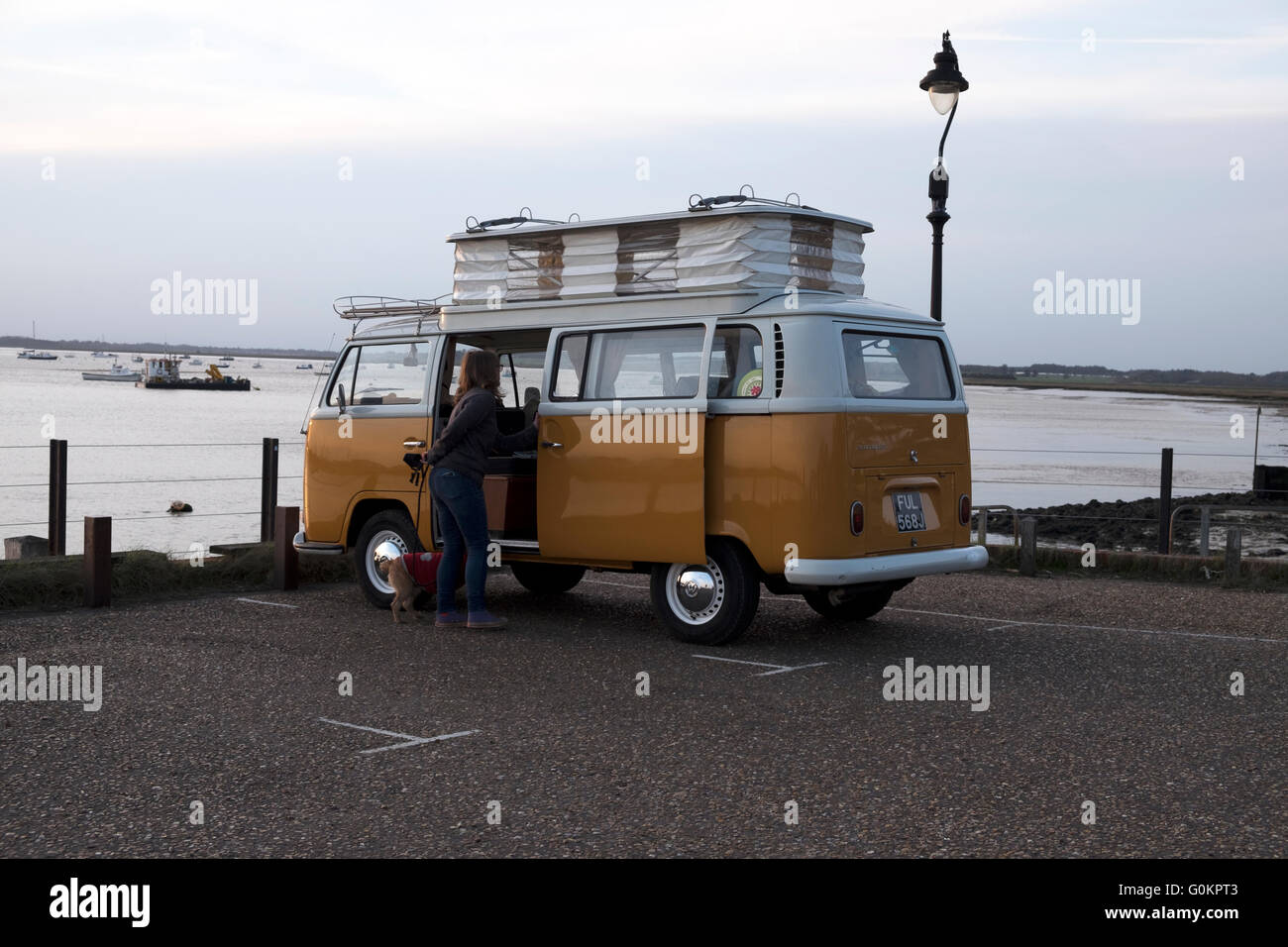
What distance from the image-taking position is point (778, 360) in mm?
8602

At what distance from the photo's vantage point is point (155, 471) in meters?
44.5

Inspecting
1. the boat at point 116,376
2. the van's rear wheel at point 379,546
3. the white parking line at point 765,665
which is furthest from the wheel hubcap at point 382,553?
the boat at point 116,376

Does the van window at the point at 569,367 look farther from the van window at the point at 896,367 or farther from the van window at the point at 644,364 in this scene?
the van window at the point at 896,367

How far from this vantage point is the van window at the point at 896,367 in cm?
877

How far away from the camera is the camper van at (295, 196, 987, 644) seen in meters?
8.50

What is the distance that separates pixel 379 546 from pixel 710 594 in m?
3.07

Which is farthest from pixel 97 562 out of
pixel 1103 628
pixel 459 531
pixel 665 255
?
pixel 1103 628

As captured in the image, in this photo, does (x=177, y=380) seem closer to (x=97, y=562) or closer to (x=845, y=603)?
(x=97, y=562)

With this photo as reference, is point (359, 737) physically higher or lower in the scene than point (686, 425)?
lower

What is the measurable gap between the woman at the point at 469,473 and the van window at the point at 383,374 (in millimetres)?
1072

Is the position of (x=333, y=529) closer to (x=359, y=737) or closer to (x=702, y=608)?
(x=702, y=608)

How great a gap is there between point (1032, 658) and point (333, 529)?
5.57 m

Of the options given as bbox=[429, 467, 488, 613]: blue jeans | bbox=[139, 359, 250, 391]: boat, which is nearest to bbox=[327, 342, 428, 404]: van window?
bbox=[429, 467, 488, 613]: blue jeans
